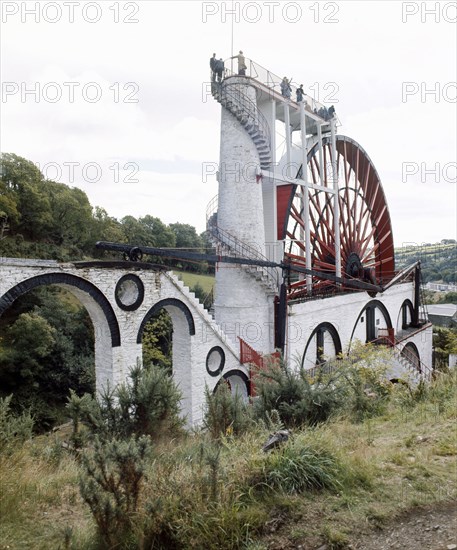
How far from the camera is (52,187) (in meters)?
30.8

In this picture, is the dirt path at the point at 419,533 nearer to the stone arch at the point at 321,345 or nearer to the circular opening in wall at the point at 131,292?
the circular opening in wall at the point at 131,292

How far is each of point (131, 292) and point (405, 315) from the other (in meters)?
20.1

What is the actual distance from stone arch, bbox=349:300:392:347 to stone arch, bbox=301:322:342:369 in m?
1.70

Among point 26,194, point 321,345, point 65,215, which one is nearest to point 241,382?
point 321,345

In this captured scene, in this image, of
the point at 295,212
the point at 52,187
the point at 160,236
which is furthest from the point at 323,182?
the point at 160,236

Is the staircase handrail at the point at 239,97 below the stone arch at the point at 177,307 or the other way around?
the other way around

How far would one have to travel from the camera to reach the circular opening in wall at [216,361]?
11.9 m

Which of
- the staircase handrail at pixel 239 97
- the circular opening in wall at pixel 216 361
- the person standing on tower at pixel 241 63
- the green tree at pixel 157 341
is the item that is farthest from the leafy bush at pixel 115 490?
the green tree at pixel 157 341

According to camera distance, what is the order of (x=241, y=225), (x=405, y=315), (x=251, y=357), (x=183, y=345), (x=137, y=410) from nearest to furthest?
(x=137, y=410) < (x=183, y=345) < (x=251, y=357) < (x=241, y=225) < (x=405, y=315)

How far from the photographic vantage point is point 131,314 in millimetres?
10062

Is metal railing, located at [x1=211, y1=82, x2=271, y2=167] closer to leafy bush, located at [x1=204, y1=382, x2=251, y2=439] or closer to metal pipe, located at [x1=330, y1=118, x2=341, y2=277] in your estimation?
metal pipe, located at [x1=330, y1=118, x2=341, y2=277]

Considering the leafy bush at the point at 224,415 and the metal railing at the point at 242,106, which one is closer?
the leafy bush at the point at 224,415

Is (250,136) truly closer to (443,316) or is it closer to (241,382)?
(241,382)

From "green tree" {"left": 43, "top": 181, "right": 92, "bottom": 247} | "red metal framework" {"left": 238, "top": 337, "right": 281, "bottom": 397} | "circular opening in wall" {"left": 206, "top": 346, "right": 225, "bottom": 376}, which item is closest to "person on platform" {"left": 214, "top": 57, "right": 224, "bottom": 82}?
"red metal framework" {"left": 238, "top": 337, "right": 281, "bottom": 397}
